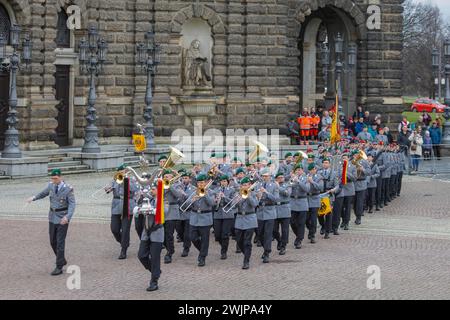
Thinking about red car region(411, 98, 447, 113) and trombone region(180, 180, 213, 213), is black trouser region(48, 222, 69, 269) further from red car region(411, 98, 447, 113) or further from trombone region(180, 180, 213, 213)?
red car region(411, 98, 447, 113)

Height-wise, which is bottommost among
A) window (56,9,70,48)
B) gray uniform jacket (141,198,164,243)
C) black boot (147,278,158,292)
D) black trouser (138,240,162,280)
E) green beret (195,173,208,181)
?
black boot (147,278,158,292)

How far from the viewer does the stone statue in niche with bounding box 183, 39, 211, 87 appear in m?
38.3

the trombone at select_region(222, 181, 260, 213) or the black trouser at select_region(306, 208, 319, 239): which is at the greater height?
the trombone at select_region(222, 181, 260, 213)

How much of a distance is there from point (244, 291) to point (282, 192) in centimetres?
402

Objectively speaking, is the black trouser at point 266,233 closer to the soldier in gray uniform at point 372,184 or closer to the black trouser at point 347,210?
the black trouser at point 347,210

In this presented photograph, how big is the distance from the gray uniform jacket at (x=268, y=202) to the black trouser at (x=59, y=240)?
148 inches

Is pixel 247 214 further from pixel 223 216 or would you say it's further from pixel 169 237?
pixel 169 237

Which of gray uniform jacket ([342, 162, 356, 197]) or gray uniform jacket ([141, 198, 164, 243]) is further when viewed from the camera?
gray uniform jacket ([342, 162, 356, 197])

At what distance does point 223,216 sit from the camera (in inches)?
772

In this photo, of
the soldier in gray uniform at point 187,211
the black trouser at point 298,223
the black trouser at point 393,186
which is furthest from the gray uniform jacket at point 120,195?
the black trouser at point 393,186

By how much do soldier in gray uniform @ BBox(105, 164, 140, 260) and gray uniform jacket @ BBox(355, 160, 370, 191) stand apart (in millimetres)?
6732

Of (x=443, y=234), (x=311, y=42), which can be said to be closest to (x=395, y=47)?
(x=311, y=42)

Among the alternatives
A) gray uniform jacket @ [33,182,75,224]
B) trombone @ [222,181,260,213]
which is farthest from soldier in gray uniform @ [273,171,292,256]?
gray uniform jacket @ [33,182,75,224]

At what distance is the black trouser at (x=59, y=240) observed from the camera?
1747 cm
